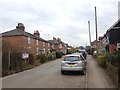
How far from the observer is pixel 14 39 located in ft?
145

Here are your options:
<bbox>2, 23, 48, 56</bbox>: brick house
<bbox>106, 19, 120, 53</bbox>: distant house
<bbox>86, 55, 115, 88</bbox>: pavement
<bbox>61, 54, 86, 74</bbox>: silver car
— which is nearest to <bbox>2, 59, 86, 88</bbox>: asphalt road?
<bbox>86, 55, 115, 88</bbox>: pavement

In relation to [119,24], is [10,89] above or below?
below

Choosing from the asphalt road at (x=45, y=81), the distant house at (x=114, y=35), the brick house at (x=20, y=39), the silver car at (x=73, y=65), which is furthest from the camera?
the brick house at (x=20, y=39)

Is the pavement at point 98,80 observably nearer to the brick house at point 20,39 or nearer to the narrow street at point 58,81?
the narrow street at point 58,81

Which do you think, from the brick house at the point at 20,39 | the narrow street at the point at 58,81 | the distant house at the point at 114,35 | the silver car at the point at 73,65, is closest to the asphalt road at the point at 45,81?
the narrow street at the point at 58,81

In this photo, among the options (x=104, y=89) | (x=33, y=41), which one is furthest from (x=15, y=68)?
(x=33, y=41)

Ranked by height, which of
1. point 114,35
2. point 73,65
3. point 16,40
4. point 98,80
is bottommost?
point 98,80

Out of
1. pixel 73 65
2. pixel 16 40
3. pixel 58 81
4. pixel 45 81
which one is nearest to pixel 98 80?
pixel 58 81

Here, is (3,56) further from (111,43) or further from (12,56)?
(111,43)

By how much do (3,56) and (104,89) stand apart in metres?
11.6

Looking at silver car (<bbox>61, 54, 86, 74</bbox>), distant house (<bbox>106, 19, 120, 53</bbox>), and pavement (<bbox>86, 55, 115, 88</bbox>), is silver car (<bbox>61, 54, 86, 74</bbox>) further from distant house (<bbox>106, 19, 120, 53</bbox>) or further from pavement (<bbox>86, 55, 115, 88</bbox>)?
distant house (<bbox>106, 19, 120, 53</bbox>)

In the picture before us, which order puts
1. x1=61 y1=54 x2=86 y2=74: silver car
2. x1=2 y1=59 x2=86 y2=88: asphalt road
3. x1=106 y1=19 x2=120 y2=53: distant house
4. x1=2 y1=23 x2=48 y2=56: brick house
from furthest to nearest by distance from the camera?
x1=2 y1=23 x2=48 y2=56: brick house < x1=106 y1=19 x2=120 y2=53: distant house < x1=61 y1=54 x2=86 y2=74: silver car < x1=2 y1=59 x2=86 y2=88: asphalt road

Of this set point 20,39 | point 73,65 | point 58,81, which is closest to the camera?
point 58,81

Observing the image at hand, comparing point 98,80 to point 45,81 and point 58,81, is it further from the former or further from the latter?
point 45,81
